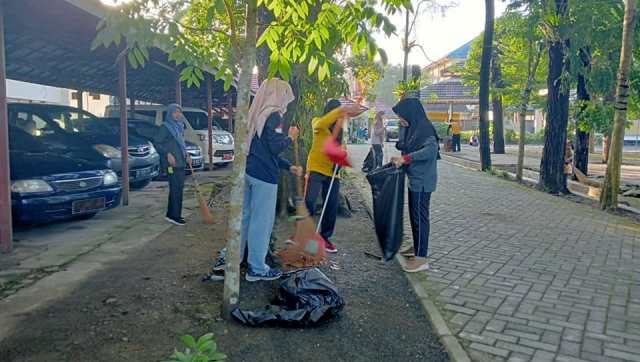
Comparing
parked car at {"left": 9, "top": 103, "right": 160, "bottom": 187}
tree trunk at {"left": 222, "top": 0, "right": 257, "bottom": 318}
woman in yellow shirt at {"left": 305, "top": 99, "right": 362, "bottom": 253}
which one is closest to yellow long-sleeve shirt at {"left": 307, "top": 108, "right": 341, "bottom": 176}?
woman in yellow shirt at {"left": 305, "top": 99, "right": 362, "bottom": 253}

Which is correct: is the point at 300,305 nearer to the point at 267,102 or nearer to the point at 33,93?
the point at 267,102

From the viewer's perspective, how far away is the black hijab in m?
5.59

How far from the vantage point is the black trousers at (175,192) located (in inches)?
310

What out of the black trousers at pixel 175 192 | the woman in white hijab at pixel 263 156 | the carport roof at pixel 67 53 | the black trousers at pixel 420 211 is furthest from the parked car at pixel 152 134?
the woman in white hijab at pixel 263 156

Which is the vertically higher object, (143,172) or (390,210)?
(390,210)

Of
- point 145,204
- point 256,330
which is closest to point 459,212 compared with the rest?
point 145,204

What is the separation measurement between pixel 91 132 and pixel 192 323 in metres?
9.22

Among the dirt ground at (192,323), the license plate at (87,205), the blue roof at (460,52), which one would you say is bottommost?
the dirt ground at (192,323)

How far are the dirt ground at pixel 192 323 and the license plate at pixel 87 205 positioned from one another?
1928mm

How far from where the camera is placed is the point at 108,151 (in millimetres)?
10398

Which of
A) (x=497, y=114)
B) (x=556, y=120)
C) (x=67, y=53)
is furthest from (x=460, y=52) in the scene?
(x=67, y=53)

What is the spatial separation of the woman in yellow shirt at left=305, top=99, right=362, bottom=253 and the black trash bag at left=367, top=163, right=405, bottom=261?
0.88m

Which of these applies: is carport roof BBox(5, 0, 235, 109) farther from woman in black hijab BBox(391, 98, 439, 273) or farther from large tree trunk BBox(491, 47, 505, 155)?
large tree trunk BBox(491, 47, 505, 155)

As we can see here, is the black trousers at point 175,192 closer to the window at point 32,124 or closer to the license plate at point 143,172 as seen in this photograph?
the window at point 32,124
